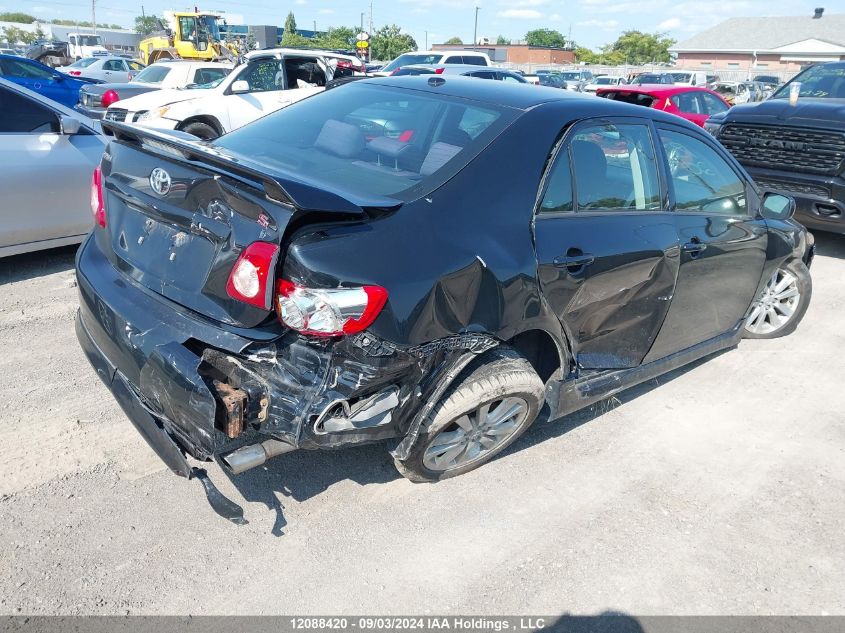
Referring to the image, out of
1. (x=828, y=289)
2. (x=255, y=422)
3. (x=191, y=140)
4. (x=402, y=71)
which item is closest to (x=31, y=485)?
(x=255, y=422)

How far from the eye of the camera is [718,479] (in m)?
3.42

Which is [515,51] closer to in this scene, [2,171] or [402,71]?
[402,71]

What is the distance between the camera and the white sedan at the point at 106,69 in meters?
24.0

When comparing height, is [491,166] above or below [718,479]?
above

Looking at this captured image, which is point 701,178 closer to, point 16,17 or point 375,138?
point 375,138

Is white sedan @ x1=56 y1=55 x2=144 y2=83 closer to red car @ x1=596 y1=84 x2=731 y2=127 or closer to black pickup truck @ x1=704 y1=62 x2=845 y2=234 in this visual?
red car @ x1=596 y1=84 x2=731 y2=127

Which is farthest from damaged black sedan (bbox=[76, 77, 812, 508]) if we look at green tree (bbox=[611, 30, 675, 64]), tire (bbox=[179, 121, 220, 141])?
green tree (bbox=[611, 30, 675, 64])

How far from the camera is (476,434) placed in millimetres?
3129

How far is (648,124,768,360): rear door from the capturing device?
3686mm

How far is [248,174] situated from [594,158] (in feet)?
5.52

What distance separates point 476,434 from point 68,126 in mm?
4214

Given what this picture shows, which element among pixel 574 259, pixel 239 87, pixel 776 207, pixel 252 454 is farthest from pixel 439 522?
pixel 239 87

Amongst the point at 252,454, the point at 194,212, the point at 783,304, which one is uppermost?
the point at 194,212

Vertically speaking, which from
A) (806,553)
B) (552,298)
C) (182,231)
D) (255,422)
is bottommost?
(806,553)
